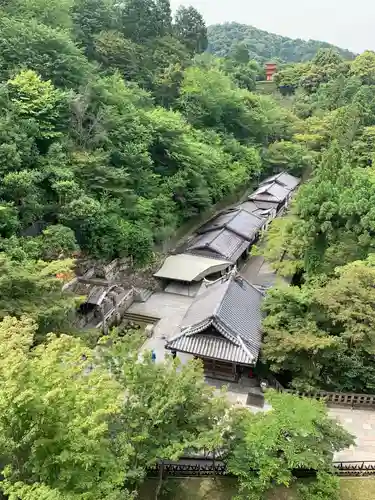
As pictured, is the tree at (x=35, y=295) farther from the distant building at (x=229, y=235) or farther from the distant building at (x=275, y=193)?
→ the distant building at (x=275, y=193)

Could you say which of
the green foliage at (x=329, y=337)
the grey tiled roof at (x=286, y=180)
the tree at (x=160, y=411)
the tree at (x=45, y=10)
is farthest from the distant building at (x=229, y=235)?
the tree at (x=45, y=10)

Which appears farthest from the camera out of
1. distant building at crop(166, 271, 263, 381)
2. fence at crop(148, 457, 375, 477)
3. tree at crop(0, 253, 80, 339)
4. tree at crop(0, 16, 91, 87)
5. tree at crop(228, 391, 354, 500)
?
tree at crop(0, 16, 91, 87)

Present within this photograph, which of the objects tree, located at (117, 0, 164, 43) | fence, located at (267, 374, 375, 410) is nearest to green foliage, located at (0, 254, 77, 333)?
fence, located at (267, 374, 375, 410)

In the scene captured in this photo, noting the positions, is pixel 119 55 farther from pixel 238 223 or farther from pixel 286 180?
pixel 286 180

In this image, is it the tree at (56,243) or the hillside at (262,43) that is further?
the hillside at (262,43)

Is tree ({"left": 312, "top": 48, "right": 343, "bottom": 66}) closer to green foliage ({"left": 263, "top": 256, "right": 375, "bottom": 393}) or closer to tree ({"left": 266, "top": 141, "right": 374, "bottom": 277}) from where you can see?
tree ({"left": 266, "top": 141, "right": 374, "bottom": 277})

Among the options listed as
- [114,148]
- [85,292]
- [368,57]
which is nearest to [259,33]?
[368,57]
